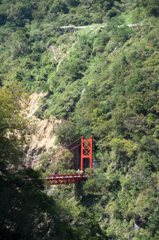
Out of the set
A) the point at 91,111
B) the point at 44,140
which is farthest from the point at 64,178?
the point at 44,140

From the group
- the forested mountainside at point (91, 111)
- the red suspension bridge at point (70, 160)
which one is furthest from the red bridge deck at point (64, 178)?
the forested mountainside at point (91, 111)

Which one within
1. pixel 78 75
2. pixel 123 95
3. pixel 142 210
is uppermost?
pixel 78 75

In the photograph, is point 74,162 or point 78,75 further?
point 78,75

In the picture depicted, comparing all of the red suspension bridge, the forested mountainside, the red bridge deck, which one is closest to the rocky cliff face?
the forested mountainside

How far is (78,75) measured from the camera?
115 ft

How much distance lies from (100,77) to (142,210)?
58.0 feet

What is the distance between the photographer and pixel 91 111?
27188 millimetres

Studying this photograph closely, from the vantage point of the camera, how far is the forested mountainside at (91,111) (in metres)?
11.9

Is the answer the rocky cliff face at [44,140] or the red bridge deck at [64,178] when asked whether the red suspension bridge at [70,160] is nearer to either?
the red bridge deck at [64,178]

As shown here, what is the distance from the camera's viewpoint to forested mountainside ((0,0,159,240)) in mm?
11930

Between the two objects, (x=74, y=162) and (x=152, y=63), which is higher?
(x=152, y=63)

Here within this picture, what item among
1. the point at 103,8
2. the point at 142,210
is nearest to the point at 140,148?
the point at 142,210

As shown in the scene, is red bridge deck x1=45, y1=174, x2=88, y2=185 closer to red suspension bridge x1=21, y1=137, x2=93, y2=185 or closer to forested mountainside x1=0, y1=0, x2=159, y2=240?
red suspension bridge x1=21, y1=137, x2=93, y2=185

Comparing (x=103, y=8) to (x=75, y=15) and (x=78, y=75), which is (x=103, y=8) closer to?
(x=75, y=15)
